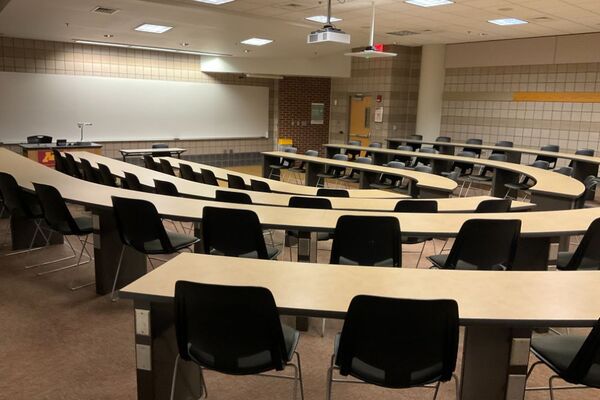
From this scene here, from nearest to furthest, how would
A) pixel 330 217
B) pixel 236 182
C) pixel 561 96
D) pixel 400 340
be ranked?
1. pixel 400 340
2. pixel 330 217
3. pixel 236 182
4. pixel 561 96

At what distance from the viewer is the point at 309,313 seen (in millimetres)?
2016

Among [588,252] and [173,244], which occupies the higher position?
[588,252]

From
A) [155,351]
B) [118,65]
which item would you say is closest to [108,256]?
[155,351]

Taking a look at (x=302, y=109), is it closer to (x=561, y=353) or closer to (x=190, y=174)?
(x=190, y=174)

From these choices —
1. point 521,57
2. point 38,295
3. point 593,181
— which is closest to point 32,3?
point 38,295

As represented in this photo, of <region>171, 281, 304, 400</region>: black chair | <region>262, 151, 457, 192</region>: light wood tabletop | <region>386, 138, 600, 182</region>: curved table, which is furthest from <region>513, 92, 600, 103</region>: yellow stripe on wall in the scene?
<region>171, 281, 304, 400</region>: black chair

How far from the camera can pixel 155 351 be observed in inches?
92.2

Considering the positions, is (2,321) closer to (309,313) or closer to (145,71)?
(309,313)

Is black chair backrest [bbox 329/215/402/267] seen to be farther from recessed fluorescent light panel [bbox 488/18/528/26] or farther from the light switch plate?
recessed fluorescent light panel [bbox 488/18/528/26]

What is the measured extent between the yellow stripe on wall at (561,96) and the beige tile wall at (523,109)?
8 cm

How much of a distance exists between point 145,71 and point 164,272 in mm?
10579

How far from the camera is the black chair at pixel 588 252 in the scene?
3.42 metres

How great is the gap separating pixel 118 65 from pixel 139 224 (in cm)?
895

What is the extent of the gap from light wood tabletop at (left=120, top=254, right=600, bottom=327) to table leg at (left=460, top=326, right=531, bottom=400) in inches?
7.0
